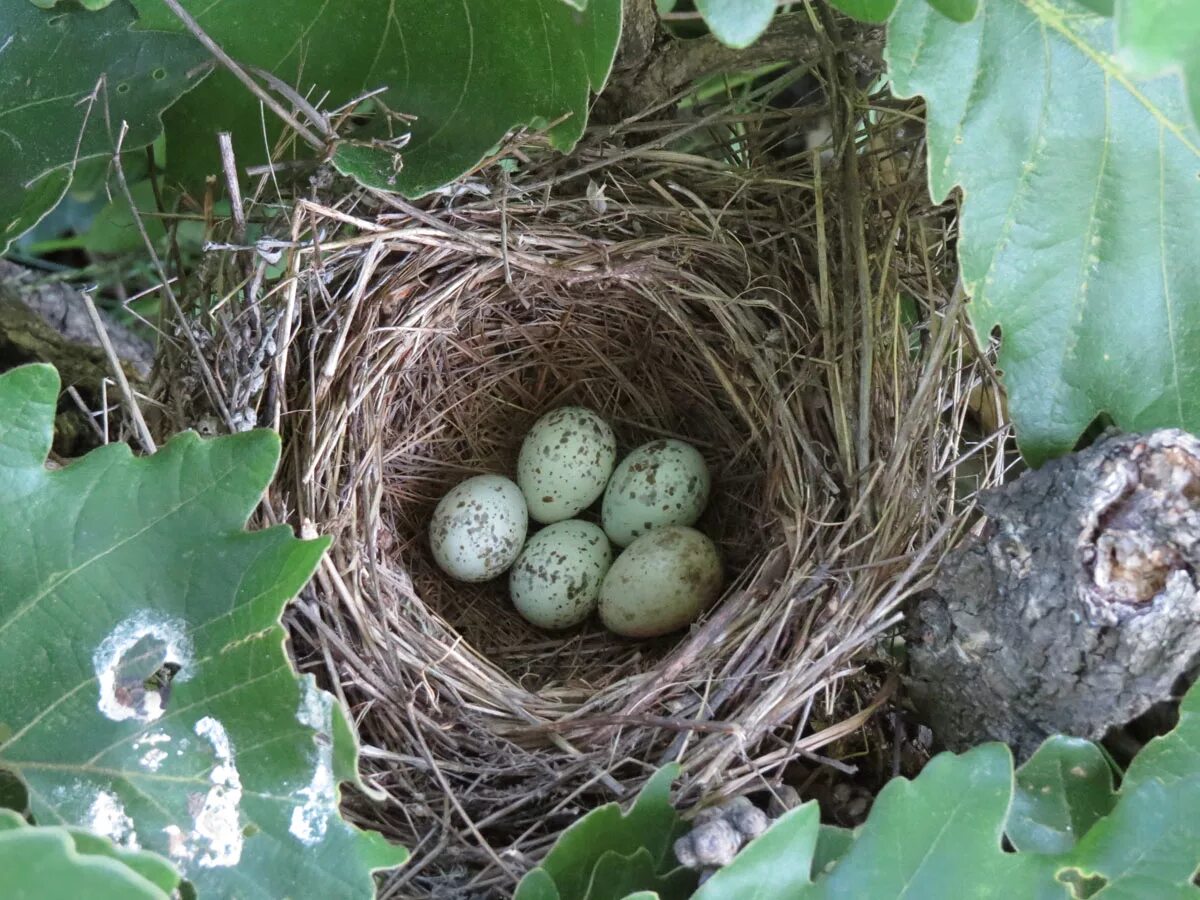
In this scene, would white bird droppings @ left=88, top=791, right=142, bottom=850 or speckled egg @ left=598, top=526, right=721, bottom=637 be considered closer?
white bird droppings @ left=88, top=791, right=142, bottom=850

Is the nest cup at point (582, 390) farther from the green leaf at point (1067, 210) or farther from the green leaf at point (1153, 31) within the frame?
the green leaf at point (1153, 31)

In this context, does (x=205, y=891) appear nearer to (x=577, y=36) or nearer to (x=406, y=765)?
(x=406, y=765)

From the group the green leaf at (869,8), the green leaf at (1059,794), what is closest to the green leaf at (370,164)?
the green leaf at (869,8)

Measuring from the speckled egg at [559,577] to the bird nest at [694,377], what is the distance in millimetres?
58

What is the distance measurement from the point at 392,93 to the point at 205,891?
0.81 metres

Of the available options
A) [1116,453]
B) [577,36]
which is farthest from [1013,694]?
[577,36]

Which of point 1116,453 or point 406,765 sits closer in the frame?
point 1116,453

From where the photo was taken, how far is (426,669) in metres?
1.12

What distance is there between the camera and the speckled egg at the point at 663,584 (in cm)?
131

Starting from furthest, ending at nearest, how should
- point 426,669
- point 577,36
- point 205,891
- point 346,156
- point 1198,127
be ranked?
point 426,669, point 346,156, point 577,36, point 205,891, point 1198,127

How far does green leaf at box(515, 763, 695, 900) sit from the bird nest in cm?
9

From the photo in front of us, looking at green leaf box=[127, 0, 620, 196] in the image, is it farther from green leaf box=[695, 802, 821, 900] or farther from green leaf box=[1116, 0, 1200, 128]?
green leaf box=[695, 802, 821, 900]

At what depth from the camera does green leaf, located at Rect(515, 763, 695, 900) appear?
0.82 metres

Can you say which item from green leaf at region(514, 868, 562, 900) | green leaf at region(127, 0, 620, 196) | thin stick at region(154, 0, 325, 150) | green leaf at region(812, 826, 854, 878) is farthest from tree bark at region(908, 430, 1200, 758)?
thin stick at region(154, 0, 325, 150)
